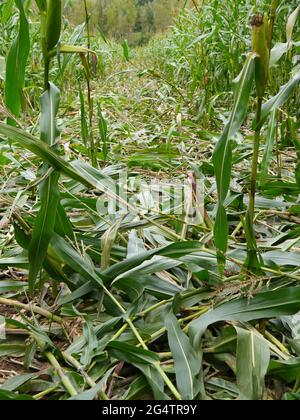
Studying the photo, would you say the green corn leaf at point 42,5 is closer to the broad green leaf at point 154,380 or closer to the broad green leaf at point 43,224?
the broad green leaf at point 43,224

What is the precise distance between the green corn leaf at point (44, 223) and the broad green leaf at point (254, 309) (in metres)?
0.27

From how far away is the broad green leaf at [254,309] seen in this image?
0.71 meters

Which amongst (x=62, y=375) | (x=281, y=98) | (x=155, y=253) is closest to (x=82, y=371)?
(x=62, y=375)

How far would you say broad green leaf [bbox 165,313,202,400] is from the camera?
2.06 feet

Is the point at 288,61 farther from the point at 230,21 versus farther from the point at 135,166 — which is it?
the point at 135,166

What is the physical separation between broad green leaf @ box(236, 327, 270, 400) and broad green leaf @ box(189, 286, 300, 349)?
4cm

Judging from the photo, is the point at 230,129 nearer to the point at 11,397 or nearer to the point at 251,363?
the point at 251,363

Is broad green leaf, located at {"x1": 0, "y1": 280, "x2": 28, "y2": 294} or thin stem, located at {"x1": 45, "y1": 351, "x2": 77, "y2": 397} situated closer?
thin stem, located at {"x1": 45, "y1": 351, "x2": 77, "y2": 397}

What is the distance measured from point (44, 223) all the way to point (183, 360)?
31cm

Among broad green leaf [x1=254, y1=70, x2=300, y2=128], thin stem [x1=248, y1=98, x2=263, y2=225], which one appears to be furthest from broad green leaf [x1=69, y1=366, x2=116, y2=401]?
broad green leaf [x1=254, y1=70, x2=300, y2=128]

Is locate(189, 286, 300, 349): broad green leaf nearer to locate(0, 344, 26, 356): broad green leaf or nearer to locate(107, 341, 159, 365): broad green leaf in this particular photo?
locate(107, 341, 159, 365): broad green leaf

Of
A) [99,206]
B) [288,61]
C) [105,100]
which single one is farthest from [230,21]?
[99,206]

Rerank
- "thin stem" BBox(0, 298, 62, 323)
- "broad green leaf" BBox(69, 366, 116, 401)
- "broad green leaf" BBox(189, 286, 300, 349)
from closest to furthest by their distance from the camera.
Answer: "broad green leaf" BBox(69, 366, 116, 401) → "broad green leaf" BBox(189, 286, 300, 349) → "thin stem" BBox(0, 298, 62, 323)

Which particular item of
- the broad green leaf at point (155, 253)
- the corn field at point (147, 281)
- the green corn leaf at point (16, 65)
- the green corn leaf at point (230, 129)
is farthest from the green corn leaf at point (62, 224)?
the green corn leaf at point (230, 129)
